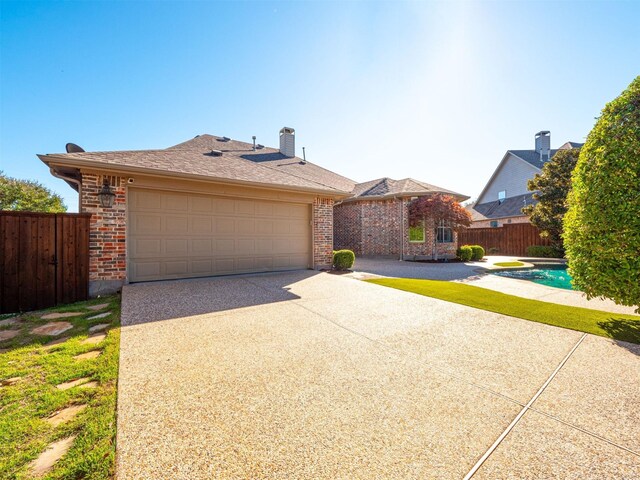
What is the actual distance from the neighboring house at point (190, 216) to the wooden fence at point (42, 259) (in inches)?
10.0

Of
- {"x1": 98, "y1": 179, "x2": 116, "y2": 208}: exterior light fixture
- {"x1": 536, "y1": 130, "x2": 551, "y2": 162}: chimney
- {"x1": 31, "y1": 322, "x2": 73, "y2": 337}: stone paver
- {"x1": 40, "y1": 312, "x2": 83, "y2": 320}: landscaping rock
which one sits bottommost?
{"x1": 31, "y1": 322, "x2": 73, "y2": 337}: stone paver

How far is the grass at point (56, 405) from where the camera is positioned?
1479 mm

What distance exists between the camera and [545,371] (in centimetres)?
263

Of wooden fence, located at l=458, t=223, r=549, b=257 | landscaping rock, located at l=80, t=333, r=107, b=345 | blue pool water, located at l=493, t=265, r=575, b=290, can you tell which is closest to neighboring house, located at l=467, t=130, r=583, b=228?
wooden fence, located at l=458, t=223, r=549, b=257

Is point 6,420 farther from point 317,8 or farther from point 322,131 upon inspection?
point 322,131

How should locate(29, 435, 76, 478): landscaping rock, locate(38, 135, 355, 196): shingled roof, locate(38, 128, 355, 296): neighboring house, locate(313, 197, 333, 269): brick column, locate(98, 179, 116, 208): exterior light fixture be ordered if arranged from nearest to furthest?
locate(29, 435, 76, 478): landscaping rock < locate(38, 135, 355, 196): shingled roof < locate(98, 179, 116, 208): exterior light fixture < locate(38, 128, 355, 296): neighboring house < locate(313, 197, 333, 269): brick column

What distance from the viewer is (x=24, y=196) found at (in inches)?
781

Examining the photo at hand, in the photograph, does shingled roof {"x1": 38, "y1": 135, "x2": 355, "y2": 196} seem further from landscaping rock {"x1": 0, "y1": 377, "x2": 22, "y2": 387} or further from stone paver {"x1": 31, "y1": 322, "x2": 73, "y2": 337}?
landscaping rock {"x1": 0, "y1": 377, "x2": 22, "y2": 387}

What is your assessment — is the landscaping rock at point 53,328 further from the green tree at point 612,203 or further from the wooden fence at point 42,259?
the green tree at point 612,203

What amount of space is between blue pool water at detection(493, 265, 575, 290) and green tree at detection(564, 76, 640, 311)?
4.82m

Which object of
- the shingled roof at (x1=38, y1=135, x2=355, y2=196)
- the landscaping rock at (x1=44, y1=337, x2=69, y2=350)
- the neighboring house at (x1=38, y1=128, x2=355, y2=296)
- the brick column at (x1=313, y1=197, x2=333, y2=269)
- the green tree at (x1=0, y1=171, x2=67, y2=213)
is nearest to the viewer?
the landscaping rock at (x1=44, y1=337, x2=69, y2=350)

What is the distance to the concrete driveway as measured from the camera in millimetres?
1524

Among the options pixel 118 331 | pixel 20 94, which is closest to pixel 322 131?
pixel 20 94

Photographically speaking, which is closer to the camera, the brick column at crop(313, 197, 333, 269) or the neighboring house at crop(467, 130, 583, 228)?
the brick column at crop(313, 197, 333, 269)
